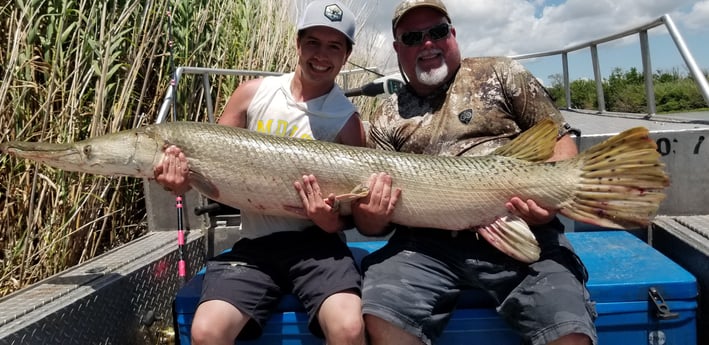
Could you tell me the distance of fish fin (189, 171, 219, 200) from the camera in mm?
3020

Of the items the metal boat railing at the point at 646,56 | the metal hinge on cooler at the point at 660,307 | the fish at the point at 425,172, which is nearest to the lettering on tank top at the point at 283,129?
the fish at the point at 425,172

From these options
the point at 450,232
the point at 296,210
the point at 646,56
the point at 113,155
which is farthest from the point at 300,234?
the point at 646,56

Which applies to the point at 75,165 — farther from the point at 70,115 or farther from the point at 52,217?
the point at 70,115

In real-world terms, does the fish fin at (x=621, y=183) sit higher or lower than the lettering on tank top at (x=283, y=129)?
lower

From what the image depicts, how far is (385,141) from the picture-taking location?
11.3 feet

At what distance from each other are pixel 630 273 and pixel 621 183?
→ 20.5 inches

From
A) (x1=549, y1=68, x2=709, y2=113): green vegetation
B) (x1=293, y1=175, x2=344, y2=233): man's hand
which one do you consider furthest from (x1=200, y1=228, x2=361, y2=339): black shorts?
(x1=549, y1=68, x2=709, y2=113): green vegetation

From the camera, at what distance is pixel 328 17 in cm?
320

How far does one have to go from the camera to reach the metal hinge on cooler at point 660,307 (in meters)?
2.64

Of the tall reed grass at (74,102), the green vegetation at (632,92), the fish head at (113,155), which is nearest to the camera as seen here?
the fish head at (113,155)

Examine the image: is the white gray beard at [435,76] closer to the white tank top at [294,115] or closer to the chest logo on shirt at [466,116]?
the chest logo on shirt at [466,116]

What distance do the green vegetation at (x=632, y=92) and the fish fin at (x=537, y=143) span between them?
8227 mm

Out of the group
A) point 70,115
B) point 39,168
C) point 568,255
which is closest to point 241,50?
point 70,115

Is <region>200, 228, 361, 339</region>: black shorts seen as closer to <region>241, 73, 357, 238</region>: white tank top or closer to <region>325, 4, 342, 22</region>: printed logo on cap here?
<region>241, 73, 357, 238</region>: white tank top
